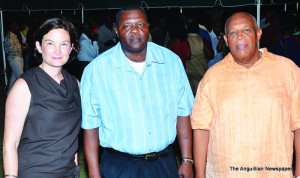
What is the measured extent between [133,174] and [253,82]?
116 centimetres

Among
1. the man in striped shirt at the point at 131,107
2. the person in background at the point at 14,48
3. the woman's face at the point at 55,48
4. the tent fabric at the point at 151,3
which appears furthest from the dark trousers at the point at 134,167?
the person in background at the point at 14,48

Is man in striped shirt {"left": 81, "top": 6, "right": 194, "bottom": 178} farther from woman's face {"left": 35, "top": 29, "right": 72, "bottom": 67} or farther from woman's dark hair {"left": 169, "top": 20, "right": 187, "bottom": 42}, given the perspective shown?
woman's dark hair {"left": 169, "top": 20, "right": 187, "bottom": 42}

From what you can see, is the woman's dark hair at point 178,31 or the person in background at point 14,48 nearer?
the woman's dark hair at point 178,31

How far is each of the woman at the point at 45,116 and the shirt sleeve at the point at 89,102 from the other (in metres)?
0.14

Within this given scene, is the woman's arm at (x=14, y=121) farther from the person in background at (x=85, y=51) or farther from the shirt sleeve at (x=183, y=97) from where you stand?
the person in background at (x=85, y=51)

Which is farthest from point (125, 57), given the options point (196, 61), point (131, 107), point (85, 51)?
point (85, 51)

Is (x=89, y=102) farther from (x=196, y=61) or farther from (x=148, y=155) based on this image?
(x=196, y=61)

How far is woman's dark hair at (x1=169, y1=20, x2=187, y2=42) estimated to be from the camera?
661cm

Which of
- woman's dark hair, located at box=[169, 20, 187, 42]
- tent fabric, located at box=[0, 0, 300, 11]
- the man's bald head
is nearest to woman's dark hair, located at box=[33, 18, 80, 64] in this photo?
the man's bald head

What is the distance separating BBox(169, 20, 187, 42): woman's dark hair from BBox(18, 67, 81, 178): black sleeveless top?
4.05 m

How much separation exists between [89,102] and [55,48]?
52cm

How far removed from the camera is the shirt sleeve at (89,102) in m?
3.09

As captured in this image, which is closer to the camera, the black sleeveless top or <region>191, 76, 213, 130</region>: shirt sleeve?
the black sleeveless top

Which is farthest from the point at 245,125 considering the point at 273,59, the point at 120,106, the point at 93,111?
the point at 93,111
